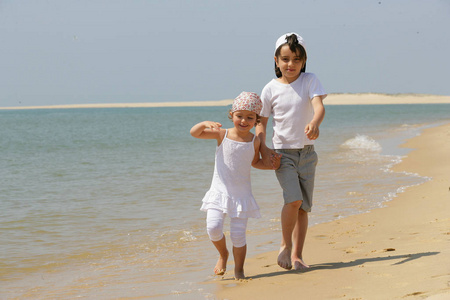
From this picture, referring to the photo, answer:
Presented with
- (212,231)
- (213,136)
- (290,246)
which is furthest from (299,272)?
(213,136)

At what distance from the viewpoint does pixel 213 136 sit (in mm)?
3896

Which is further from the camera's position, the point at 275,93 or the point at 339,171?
the point at 339,171

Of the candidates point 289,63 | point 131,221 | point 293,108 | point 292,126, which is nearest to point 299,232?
point 292,126

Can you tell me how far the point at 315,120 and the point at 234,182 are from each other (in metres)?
0.72

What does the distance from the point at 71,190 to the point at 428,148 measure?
9.09m

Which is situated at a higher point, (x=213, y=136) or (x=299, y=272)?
(x=213, y=136)

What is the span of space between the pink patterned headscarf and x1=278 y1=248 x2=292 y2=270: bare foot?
3.42ft

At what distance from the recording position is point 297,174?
3.97 metres

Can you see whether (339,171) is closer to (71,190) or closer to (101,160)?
(71,190)

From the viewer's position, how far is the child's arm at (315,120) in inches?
146

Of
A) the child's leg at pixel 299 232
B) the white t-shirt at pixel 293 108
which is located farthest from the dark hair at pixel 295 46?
the child's leg at pixel 299 232

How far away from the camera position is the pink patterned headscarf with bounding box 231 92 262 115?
12.5ft

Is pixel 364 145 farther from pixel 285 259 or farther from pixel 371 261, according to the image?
pixel 285 259

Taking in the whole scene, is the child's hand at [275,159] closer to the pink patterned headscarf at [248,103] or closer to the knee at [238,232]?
the pink patterned headscarf at [248,103]
